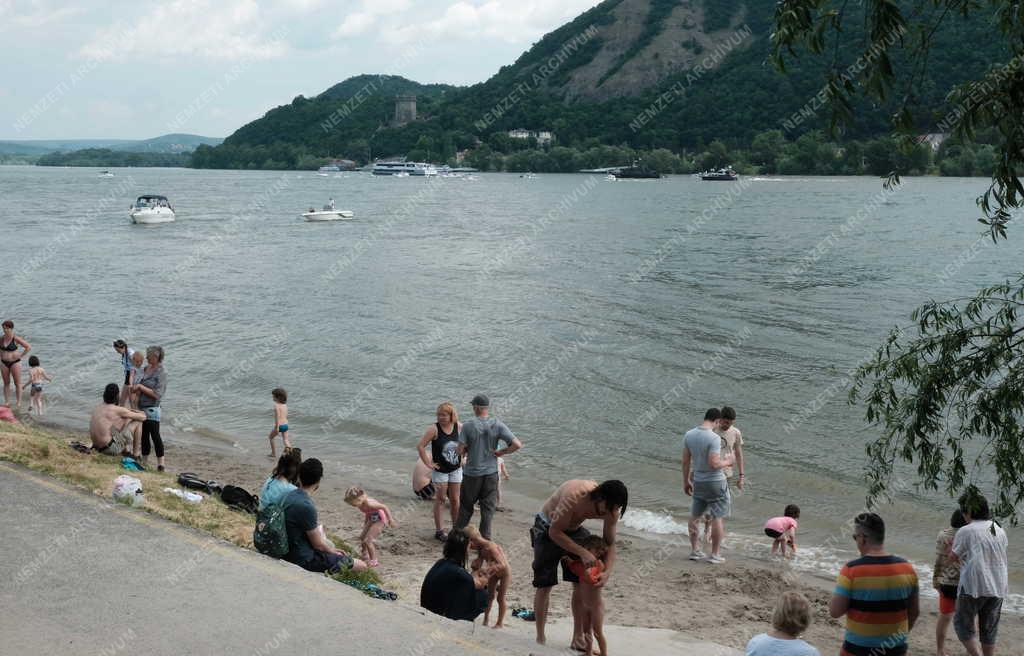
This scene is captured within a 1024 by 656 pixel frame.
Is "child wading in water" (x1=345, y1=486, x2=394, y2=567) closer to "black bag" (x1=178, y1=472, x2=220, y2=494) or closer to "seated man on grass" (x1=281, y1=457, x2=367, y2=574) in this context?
"seated man on grass" (x1=281, y1=457, x2=367, y2=574)

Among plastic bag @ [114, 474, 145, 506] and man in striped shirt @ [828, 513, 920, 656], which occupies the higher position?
man in striped shirt @ [828, 513, 920, 656]

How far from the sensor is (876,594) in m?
6.28

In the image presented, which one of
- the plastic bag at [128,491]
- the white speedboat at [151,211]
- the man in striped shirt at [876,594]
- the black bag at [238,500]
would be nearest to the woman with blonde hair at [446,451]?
the black bag at [238,500]

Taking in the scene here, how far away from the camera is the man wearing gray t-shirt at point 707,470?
10.8 metres

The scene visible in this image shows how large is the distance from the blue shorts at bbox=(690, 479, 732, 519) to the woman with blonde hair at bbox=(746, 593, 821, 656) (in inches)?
219

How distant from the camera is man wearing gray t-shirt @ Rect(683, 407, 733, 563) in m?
10.8

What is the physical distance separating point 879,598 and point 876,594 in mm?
38

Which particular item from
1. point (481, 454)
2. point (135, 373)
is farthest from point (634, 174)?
point (481, 454)

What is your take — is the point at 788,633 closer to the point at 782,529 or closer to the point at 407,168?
the point at 782,529

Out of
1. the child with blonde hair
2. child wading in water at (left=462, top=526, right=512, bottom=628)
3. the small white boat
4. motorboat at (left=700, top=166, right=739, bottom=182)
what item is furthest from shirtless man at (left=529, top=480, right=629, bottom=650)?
motorboat at (left=700, top=166, right=739, bottom=182)

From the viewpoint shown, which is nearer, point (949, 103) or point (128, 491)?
point (949, 103)

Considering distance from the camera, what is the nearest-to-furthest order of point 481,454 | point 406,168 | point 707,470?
point 481,454 → point 707,470 → point 406,168

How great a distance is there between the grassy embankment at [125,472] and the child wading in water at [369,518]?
25 centimetres

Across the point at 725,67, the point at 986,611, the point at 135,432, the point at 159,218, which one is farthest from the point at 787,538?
the point at 725,67
